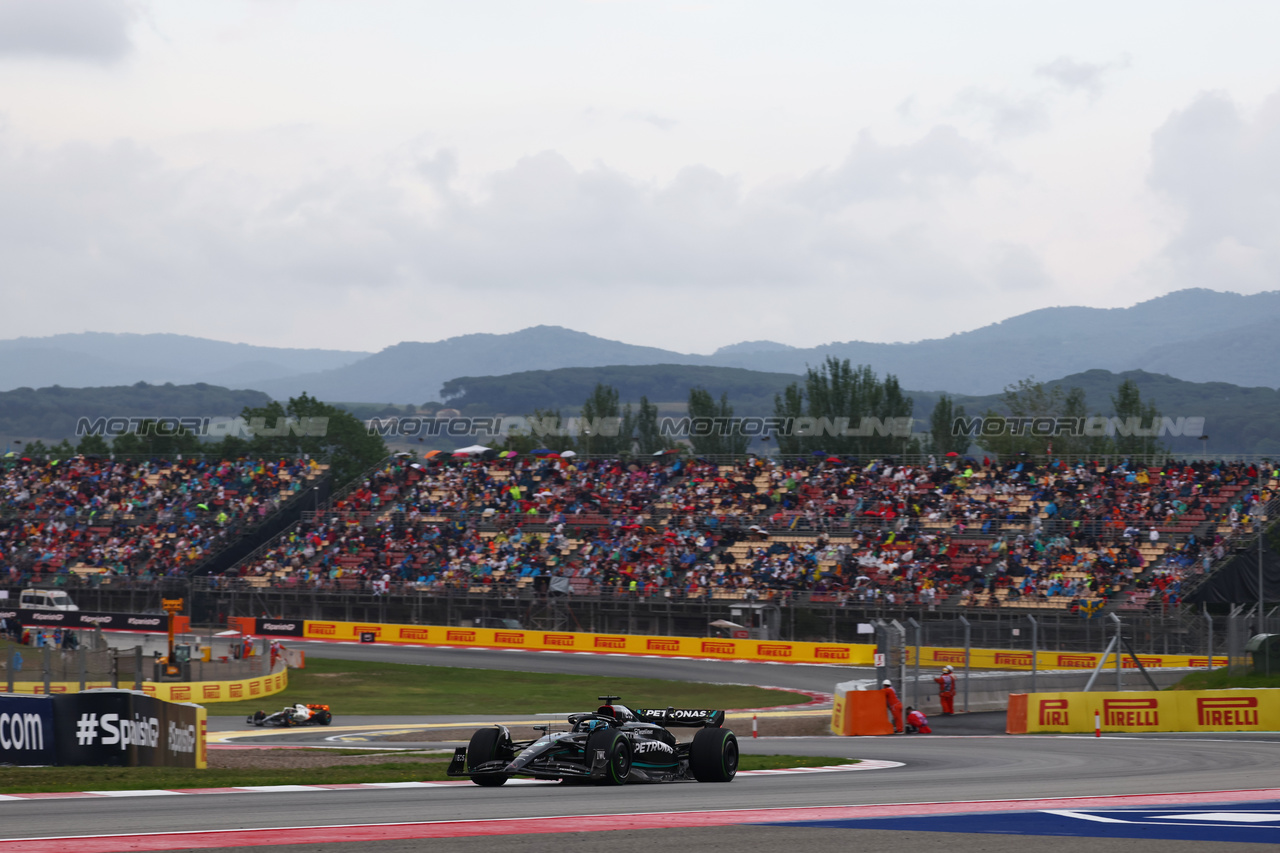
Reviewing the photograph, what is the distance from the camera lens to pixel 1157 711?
25125 millimetres

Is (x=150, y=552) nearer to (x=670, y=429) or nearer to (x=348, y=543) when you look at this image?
(x=348, y=543)

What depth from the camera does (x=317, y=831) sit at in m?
9.89

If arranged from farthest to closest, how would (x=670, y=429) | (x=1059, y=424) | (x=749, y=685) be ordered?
(x=1059, y=424), (x=670, y=429), (x=749, y=685)

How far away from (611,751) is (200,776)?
4.94 metres

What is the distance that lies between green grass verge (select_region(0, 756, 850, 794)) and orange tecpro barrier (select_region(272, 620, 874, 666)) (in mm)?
24257

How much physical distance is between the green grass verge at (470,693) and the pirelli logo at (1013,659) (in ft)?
19.3

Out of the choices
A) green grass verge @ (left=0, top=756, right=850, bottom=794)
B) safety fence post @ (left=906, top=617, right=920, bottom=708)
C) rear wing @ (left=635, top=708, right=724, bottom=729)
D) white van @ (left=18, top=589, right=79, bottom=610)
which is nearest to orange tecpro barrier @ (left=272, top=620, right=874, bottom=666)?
white van @ (left=18, top=589, right=79, bottom=610)

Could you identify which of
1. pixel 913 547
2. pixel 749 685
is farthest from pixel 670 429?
pixel 749 685

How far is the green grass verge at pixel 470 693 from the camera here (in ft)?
112

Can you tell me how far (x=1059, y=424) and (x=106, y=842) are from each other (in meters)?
76.6

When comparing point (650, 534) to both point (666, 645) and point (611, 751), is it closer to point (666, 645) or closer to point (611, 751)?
point (666, 645)

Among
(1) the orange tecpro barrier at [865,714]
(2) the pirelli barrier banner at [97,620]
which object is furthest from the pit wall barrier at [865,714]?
(2) the pirelli barrier banner at [97,620]

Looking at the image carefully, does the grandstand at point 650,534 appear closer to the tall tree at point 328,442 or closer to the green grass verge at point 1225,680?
the green grass verge at point 1225,680

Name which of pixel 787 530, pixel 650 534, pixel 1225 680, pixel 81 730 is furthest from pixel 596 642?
pixel 81 730
